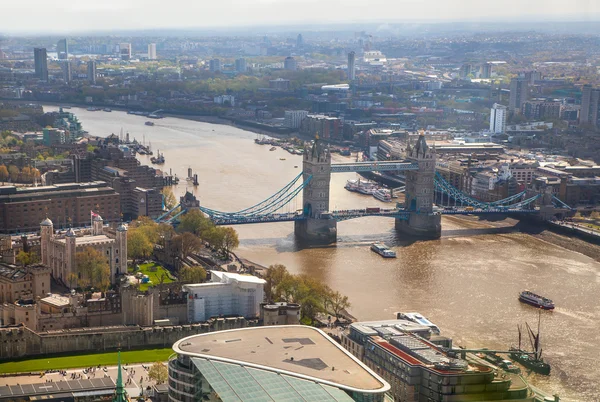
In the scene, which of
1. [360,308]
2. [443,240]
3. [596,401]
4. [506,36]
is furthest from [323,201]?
[506,36]

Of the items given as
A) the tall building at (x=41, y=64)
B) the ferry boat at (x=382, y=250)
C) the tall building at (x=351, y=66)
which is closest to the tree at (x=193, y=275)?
the ferry boat at (x=382, y=250)

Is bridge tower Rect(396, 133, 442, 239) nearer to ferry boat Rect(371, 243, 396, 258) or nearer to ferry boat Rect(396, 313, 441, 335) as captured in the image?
ferry boat Rect(371, 243, 396, 258)

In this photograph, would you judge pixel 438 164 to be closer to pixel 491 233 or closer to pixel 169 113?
pixel 491 233

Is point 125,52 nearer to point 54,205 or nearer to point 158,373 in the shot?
point 54,205

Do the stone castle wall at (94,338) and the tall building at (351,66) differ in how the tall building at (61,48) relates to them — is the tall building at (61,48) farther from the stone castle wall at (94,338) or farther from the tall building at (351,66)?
the stone castle wall at (94,338)

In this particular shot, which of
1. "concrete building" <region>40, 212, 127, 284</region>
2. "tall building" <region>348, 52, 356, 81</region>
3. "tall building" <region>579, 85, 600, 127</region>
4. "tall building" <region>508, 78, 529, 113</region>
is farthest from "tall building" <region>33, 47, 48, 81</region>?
"concrete building" <region>40, 212, 127, 284</region>

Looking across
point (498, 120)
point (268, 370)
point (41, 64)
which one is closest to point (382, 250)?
point (268, 370)
